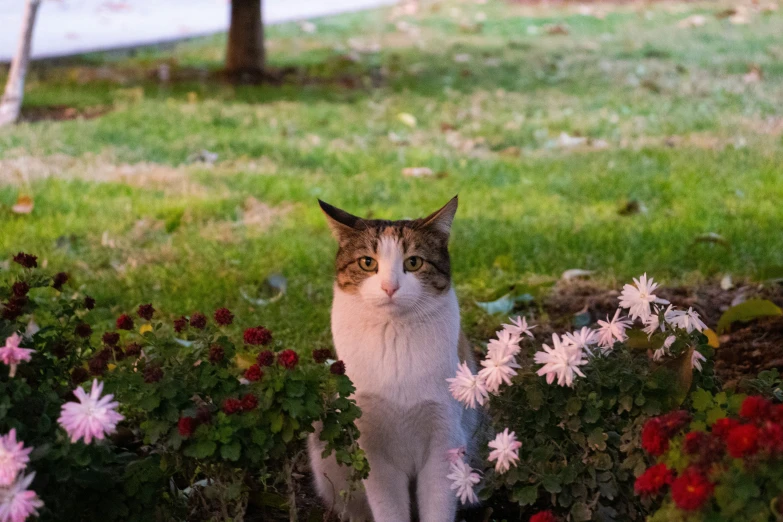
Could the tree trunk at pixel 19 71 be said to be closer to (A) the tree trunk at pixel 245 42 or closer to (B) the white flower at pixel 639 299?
(A) the tree trunk at pixel 245 42

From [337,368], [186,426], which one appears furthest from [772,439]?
[186,426]

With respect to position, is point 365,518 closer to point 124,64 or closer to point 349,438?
point 349,438

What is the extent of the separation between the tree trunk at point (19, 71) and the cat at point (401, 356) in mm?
5926

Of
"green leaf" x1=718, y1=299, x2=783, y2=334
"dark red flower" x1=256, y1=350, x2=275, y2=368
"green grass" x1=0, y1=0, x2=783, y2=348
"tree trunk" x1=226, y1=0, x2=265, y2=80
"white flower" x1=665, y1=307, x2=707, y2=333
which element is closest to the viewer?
"dark red flower" x1=256, y1=350, x2=275, y2=368

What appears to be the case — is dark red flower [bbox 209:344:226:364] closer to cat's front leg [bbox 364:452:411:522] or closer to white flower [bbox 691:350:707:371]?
cat's front leg [bbox 364:452:411:522]

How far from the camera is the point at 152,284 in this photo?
15.8 feet

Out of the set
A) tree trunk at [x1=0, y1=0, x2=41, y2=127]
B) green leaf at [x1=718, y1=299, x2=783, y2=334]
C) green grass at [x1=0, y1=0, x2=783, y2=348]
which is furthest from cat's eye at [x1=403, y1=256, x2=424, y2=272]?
tree trunk at [x1=0, y1=0, x2=41, y2=127]

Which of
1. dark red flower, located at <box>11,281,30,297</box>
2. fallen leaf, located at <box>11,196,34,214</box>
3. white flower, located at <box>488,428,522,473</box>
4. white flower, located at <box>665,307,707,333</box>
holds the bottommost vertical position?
fallen leaf, located at <box>11,196,34,214</box>

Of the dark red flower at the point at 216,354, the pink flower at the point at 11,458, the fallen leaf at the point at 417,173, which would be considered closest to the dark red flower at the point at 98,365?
the dark red flower at the point at 216,354

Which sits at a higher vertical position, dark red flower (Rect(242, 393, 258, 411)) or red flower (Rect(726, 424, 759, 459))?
red flower (Rect(726, 424, 759, 459))

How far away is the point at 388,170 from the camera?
6.79 metres

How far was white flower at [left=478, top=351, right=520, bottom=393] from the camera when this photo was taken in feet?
7.95

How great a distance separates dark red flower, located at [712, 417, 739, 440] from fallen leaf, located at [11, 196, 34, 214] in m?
4.56

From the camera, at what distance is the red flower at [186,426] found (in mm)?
2283
